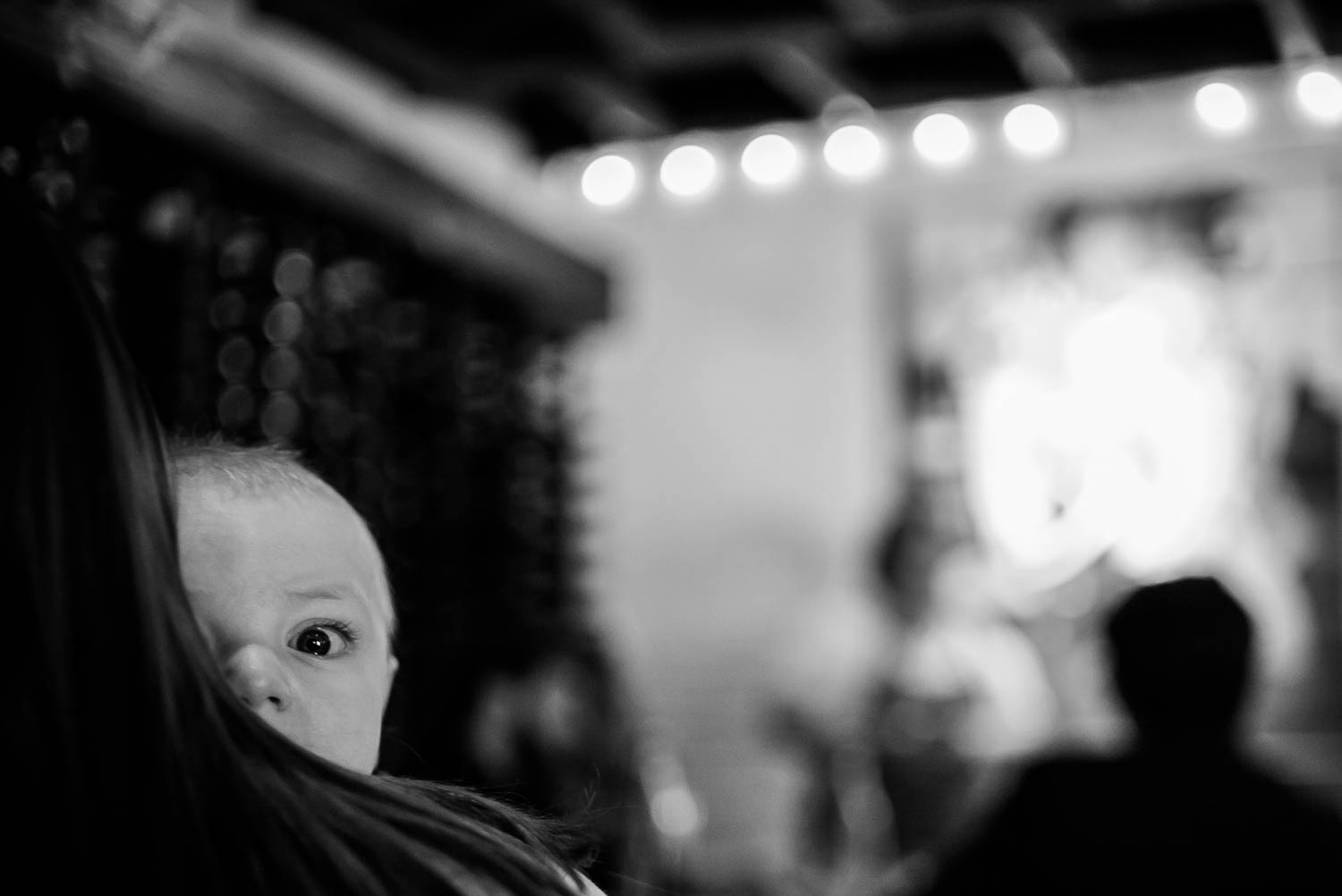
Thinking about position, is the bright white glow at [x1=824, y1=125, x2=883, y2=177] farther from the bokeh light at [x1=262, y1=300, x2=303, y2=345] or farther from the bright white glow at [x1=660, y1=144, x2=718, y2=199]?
the bokeh light at [x1=262, y1=300, x2=303, y2=345]

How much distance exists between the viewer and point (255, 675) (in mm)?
475

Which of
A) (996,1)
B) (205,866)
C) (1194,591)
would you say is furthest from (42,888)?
(996,1)

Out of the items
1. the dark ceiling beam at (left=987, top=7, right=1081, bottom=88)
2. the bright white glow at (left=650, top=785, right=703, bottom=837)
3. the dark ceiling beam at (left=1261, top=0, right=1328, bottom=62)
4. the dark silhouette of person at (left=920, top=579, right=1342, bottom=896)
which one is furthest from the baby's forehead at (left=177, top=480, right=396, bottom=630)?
the dark ceiling beam at (left=1261, top=0, right=1328, bottom=62)

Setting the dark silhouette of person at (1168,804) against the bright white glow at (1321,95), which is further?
the bright white glow at (1321,95)

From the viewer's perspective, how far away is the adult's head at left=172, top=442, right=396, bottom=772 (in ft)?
1.59

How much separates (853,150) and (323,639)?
18.6ft

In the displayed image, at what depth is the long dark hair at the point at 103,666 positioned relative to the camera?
0.40 m

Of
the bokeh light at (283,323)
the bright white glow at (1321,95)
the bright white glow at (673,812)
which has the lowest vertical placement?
the bright white glow at (673,812)

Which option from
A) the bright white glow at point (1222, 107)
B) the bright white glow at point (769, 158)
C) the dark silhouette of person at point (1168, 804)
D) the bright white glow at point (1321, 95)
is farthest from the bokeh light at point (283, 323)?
the bright white glow at point (1321, 95)

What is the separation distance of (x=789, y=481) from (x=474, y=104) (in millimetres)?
2071

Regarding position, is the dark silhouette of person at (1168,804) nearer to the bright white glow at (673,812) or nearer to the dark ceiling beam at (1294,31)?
the bright white glow at (673,812)

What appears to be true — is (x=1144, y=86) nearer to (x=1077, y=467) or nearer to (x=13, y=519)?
(x=1077, y=467)

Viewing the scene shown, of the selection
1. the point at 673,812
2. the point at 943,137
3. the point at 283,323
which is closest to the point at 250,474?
the point at 283,323

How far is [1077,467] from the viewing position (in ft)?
18.9
